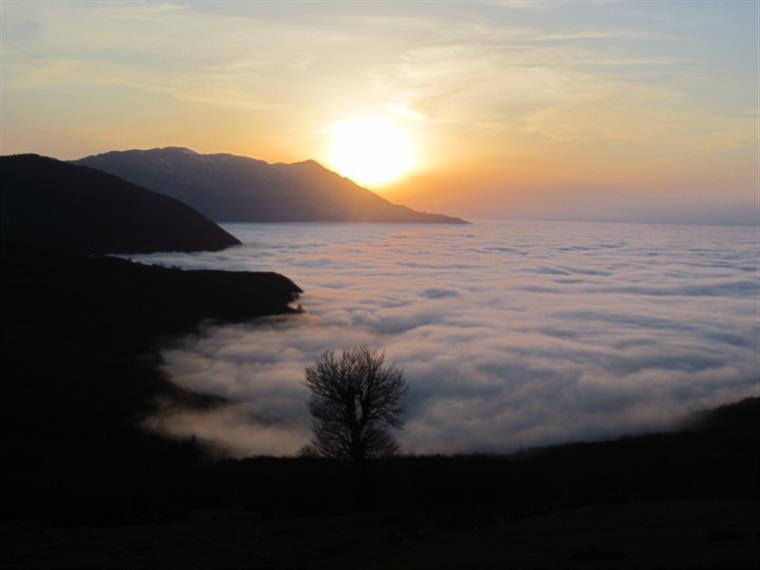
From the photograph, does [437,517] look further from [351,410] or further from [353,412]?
[351,410]

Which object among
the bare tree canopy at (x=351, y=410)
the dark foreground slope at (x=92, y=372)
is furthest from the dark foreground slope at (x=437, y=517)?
the bare tree canopy at (x=351, y=410)

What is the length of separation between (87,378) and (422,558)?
59.2m

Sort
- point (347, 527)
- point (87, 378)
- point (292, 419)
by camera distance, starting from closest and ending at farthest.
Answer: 1. point (347, 527)
2. point (87, 378)
3. point (292, 419)

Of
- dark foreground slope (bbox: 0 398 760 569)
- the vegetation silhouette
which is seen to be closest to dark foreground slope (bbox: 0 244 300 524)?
dark foreground slope (bbox: 0 398 760 569)

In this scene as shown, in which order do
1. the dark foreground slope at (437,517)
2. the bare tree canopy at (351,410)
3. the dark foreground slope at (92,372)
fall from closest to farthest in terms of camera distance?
the dark foreground slope at (437,517) → the bare tree canopy at (351,410) → the dark foreground slope at (92,372)

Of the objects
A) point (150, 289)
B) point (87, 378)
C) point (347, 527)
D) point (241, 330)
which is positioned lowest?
point (347, 527)

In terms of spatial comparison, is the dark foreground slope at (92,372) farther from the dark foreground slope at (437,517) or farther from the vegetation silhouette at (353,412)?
the vegetation silhouette at (353,412)

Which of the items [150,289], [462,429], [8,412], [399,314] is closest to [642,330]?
[399,314]

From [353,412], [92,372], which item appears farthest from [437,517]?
[92,372]

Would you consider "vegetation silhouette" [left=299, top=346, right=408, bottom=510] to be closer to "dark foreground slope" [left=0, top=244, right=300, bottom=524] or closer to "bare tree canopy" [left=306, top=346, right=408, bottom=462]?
"bare tree canopy" [left=306, top=346, right=408, bottom=462]

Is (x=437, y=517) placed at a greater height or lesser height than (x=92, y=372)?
lesser

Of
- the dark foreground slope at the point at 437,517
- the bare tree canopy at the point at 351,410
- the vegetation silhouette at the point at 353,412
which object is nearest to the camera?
the dark foreground slope at the point at 437,517

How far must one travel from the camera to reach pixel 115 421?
6744 cm

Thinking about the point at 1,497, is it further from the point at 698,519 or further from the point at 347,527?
the point at 698,519
